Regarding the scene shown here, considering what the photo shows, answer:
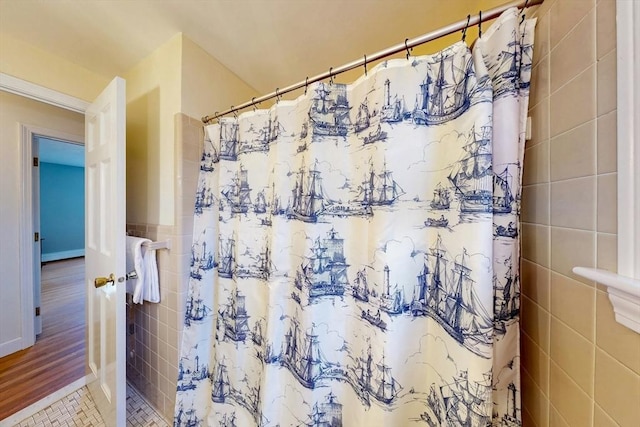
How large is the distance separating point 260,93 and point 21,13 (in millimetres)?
1126

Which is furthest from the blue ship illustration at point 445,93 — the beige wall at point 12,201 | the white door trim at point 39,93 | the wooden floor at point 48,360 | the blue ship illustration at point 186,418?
the beige wall at point 12,201

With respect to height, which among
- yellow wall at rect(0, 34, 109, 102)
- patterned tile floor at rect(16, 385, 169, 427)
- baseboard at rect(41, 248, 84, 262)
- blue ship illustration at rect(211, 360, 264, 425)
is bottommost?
patterned tile floor at rect(16, 385, 169, 427)

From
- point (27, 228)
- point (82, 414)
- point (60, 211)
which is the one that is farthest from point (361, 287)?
point (60, 211)

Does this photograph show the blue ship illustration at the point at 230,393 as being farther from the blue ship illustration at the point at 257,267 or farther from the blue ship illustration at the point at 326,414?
the blue ship illustration at the point at 257,267

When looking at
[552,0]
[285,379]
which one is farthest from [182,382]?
[552,0]

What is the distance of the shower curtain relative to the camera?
0.57m

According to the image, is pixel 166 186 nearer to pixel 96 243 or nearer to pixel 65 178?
pixel 96 243

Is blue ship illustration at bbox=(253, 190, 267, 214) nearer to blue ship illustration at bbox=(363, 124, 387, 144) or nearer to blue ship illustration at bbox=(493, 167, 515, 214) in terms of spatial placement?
blue ship illustration at bbox=(363, 124, 387, 144)

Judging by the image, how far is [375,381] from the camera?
0.69m

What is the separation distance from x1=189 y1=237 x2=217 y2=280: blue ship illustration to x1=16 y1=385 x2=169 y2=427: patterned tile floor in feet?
2.97

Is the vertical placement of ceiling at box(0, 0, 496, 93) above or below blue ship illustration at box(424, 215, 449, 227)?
above

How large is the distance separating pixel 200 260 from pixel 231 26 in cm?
121

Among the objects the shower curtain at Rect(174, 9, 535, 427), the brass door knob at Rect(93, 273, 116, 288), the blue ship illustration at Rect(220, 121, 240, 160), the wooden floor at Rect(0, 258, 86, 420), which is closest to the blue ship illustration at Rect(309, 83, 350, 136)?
the shower curtain at Rect(174, 9, 535, 427)

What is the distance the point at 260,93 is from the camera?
1.62m
